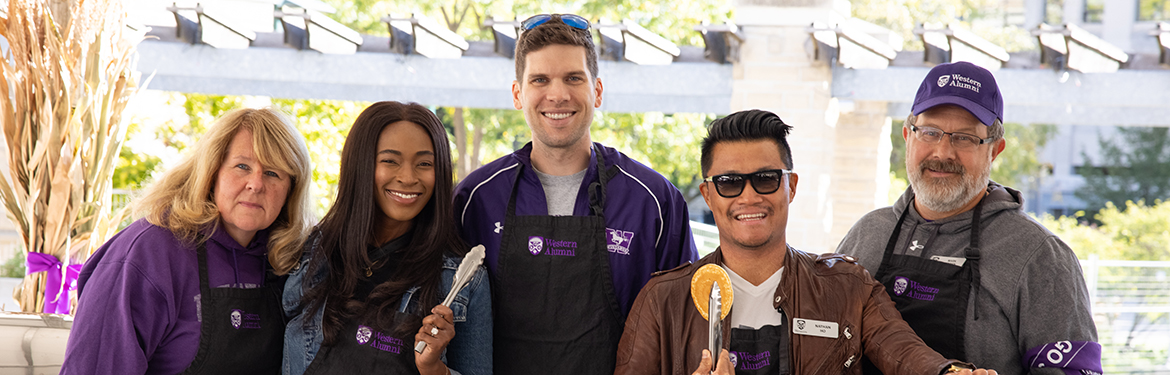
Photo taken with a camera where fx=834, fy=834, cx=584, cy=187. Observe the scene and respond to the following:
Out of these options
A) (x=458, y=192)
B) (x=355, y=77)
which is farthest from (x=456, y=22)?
(x=458, y=192)

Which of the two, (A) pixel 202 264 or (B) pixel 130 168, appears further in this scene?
(B) pixel 130 168

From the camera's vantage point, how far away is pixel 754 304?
83.9 inches

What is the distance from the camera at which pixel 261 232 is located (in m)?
2.39

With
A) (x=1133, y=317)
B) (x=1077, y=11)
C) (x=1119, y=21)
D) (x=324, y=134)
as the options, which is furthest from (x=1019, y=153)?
(x=324, y=134)

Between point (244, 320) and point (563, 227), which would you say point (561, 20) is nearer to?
point (563, 227)

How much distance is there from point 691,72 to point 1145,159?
1669cm

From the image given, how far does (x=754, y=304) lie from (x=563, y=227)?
25.2 inches

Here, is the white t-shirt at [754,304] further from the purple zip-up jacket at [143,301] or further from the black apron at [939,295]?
the purple zip-up jacket at [143,301]

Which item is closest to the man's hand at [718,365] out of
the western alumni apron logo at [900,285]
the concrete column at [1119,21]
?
the western alumni apron logo at [900,285]

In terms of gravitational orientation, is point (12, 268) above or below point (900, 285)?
below

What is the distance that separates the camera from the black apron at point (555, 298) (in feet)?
8.00

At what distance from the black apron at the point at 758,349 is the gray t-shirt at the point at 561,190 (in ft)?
2.32

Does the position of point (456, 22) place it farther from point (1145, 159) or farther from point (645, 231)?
point (1145, 159)

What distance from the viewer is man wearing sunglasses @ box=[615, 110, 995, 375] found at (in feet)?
6.72
